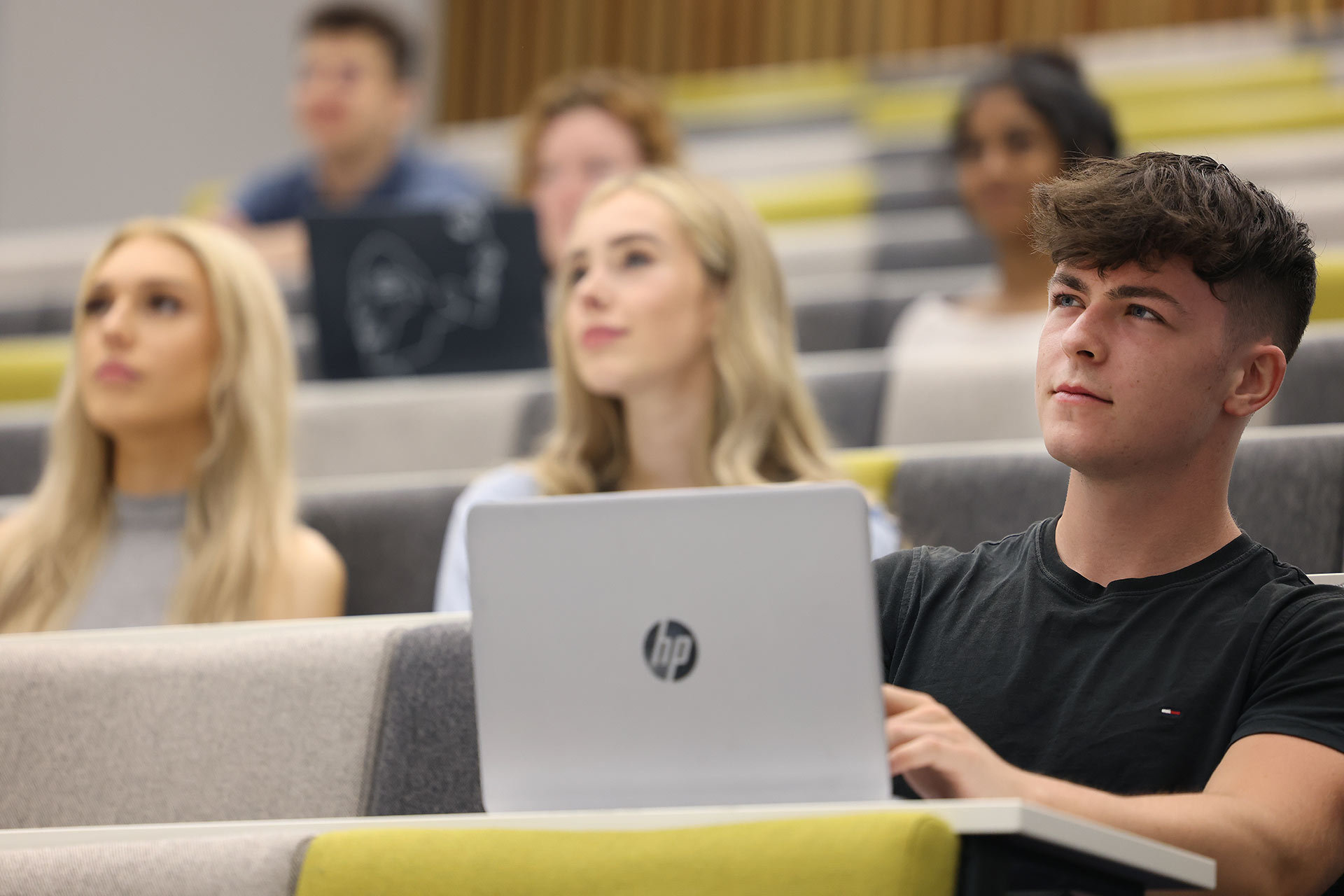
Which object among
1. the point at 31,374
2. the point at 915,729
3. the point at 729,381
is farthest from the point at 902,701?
the point at 31,374

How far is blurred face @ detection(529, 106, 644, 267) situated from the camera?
146 cm

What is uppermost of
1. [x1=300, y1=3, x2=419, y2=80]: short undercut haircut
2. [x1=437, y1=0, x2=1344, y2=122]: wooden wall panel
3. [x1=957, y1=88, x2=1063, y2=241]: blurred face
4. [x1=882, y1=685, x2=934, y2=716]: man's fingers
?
[x1=437, y1=0, x2=1344, y2=122]: wooden wall panel

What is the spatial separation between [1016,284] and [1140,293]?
2.43 ft

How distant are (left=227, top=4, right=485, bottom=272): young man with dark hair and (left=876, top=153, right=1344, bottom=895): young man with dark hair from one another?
1.22 meters

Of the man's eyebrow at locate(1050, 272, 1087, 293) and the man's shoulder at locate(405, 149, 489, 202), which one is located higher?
the man's shoulder at locate(405, 149, 489, 202)

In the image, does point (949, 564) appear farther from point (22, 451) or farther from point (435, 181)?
point (435, 181)

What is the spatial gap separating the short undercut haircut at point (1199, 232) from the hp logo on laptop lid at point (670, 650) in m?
0.21

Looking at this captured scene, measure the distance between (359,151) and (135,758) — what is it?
113 cm

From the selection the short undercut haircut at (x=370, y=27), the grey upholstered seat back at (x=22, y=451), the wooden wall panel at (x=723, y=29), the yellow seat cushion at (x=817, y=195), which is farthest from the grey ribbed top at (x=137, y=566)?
the wooden wall panel at (x=723, y=29)

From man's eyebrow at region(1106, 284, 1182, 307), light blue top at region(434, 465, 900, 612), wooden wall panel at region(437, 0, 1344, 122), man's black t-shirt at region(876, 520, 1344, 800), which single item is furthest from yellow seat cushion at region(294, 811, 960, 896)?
wooden wall panel at region(437, 0, 1344, 122)

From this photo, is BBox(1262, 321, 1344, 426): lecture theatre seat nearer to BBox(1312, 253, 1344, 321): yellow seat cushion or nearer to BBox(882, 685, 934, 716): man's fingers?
BBox(1312, 253, 1344, 321): yellow seat cushion

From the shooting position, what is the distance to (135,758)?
0.75 metres

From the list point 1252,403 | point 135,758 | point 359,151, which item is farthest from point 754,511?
point 359,151

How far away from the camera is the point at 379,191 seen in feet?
5.82
